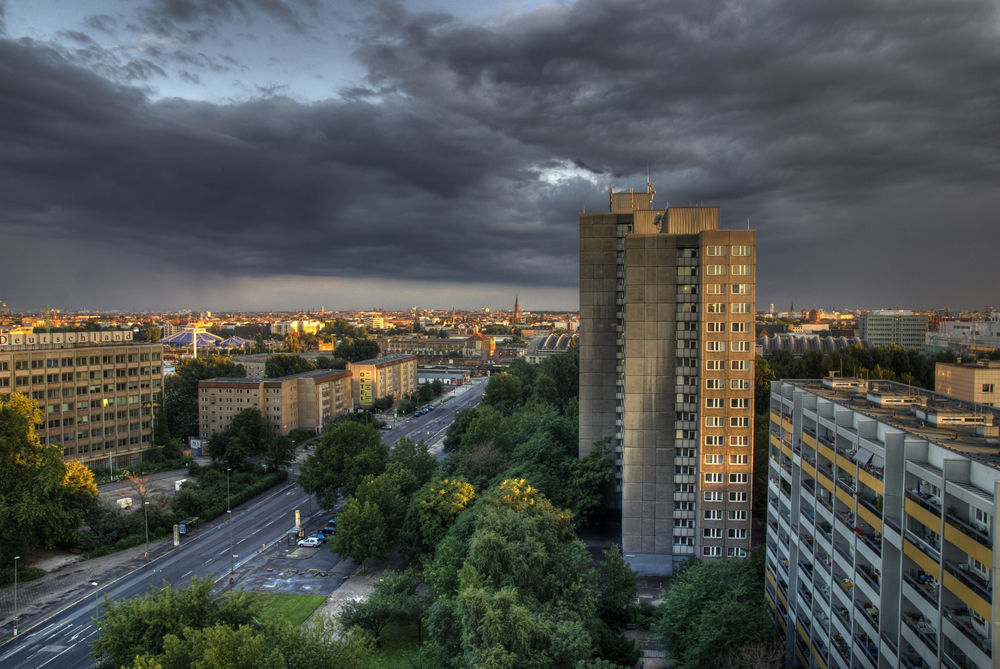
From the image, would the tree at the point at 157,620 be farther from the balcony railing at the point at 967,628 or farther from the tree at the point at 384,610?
the balcony railing at the point at 967,628

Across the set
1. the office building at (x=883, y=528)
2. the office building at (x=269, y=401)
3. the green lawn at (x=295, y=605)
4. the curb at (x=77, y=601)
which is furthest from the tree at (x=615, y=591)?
the office building at (x=269, y=401)

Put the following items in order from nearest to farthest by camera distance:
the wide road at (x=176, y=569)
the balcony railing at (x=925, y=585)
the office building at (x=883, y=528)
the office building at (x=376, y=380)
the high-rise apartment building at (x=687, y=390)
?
1. the office building at (x=883, y=528)
2. the balcony railing at (x=925, y=585)
3. the wide road at (x=176, y=569)
4. the high-rise apartment building at (x=687, y=390)
5. the office building at (x=376, y=380)

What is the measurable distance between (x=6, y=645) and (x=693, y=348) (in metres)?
49.6

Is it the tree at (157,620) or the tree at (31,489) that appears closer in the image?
the tree at (157,620)

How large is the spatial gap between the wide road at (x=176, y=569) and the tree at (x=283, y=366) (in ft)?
162

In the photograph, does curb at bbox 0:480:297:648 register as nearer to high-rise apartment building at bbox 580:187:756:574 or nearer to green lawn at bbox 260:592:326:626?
green lawn at bbox 260:592:326:626

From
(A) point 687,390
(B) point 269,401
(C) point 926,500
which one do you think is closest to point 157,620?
(C) point 926,500

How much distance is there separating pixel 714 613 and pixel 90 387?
254 feet

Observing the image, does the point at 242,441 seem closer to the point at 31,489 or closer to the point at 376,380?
the point at 31,489

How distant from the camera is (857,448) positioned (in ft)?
81.8

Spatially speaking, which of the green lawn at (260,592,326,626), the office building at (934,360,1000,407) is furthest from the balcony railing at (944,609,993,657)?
the office building at (934,360,1000,407)

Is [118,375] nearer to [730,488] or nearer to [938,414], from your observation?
[730,488]

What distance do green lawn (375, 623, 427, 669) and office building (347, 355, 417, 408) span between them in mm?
86736

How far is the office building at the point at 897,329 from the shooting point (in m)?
184
